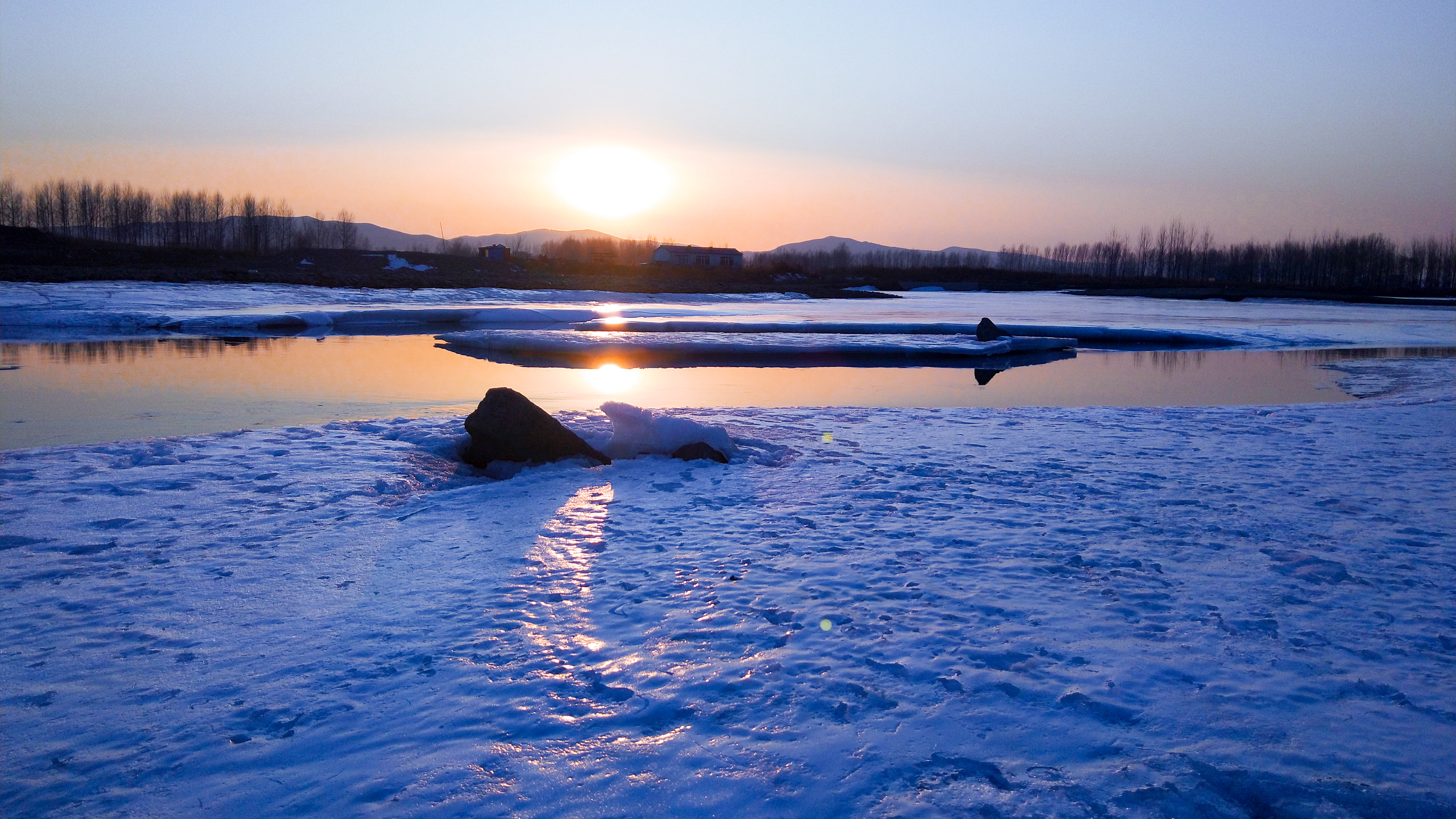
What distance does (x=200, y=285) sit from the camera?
2981 cm

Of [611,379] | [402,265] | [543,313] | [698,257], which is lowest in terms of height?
[611,379]

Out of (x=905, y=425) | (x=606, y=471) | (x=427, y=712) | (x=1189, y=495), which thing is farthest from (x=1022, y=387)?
(x=427, y=712)

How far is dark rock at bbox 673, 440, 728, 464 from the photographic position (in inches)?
250

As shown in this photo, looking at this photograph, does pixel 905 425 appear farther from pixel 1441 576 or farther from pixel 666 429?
pixel 1441 576

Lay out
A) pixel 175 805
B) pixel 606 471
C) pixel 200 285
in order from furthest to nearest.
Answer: pixel 200 285
pixel 606 471
pixel 175 805

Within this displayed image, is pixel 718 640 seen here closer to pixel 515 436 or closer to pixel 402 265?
pixel 515 436

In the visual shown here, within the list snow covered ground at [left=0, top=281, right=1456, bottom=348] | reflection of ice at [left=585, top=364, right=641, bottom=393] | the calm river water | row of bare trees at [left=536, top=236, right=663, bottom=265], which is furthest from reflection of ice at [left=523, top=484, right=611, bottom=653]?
row of bare trees at [left=536, top=236, right=663, bottom=265]

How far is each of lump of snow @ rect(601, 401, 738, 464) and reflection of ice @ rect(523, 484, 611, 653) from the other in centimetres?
115

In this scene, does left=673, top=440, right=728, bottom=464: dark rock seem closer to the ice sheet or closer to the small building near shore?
the ice sheet

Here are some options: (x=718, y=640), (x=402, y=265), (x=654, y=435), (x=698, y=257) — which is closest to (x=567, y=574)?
(x=718, y=640)

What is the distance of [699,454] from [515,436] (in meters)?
1.42

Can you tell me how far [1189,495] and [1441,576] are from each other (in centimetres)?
150

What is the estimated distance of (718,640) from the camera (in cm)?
319

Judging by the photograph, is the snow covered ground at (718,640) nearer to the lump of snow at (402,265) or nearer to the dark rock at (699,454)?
the dark rock at (699,454)
